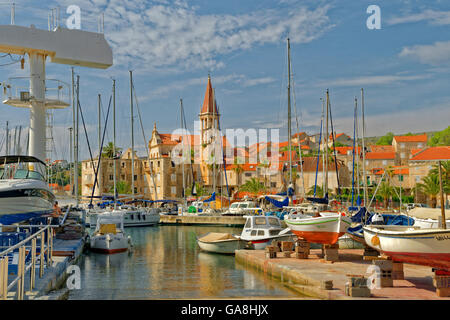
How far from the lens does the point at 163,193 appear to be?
9762cm

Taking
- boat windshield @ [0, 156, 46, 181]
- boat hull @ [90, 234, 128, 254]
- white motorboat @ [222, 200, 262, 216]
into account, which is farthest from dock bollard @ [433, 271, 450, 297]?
white motorboat @ [222, 200, 262, 216]

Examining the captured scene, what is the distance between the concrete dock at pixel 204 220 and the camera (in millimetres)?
53781

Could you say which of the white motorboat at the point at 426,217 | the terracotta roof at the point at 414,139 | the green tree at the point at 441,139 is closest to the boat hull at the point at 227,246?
the white motorboat at the point at 426,217

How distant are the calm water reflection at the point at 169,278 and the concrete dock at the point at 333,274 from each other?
554 millimetres

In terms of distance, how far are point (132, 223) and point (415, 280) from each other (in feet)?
140

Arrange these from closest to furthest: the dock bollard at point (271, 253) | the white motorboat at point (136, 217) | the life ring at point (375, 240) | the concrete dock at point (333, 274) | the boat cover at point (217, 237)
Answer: the concrete dock at point (333, 274) → the life ring at point (375, 240) → the dock bollard at point (271, 253) → the boat cover at point (217, 237) → the white motorboat at point (136, 217)

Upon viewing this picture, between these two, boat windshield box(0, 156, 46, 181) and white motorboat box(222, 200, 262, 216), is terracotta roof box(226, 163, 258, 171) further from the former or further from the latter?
boat windshield box(0, 156, 46, 181)

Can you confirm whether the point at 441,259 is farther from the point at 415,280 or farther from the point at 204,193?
the point at 204,193

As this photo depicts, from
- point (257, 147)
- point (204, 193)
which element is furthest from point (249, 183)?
point (257, 147)

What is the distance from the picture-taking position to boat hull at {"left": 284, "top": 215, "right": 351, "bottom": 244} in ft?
66.6

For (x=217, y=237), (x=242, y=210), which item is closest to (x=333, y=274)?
(x=217, y=237)

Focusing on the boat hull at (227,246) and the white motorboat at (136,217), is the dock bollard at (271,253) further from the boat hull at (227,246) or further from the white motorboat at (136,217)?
the white motorboat at (136,217)

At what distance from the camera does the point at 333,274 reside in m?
15.7
